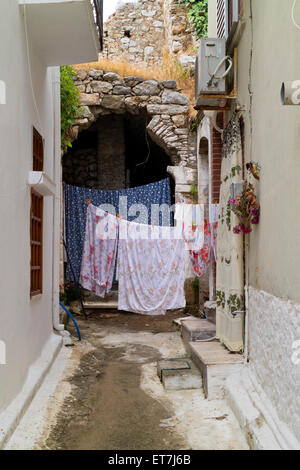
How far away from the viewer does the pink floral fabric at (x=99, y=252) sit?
7852 mm

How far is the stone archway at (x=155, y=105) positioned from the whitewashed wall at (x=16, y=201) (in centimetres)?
391

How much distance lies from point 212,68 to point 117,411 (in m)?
3.65

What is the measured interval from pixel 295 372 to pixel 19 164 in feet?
9.04

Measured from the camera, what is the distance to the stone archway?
867cm

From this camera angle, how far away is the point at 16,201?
369cm

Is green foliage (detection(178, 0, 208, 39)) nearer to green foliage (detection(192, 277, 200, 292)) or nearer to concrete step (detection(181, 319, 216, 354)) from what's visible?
green foliage (detection(192, 277, 200, 292))

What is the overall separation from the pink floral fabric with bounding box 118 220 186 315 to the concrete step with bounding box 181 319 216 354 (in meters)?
1.17

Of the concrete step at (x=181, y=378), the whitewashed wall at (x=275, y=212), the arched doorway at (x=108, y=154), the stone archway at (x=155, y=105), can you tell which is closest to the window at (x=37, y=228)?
the concrete step at (x=181, y=378)

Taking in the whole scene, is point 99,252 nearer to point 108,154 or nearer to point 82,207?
point 82,207

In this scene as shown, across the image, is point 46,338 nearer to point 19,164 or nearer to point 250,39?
point 19,164

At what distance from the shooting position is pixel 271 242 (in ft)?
10.9

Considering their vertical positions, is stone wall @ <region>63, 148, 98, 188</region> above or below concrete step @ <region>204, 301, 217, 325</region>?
above

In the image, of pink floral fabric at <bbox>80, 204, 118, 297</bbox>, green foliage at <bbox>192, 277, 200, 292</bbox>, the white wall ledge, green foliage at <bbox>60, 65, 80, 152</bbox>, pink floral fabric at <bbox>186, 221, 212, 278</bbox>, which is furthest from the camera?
green foliage at <bbox>192, 277, 200, 292</bbox>

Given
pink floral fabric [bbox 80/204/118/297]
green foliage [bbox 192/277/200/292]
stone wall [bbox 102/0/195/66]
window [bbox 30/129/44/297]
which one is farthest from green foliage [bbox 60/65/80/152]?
stone wall [bbox 102/0/195/66]
